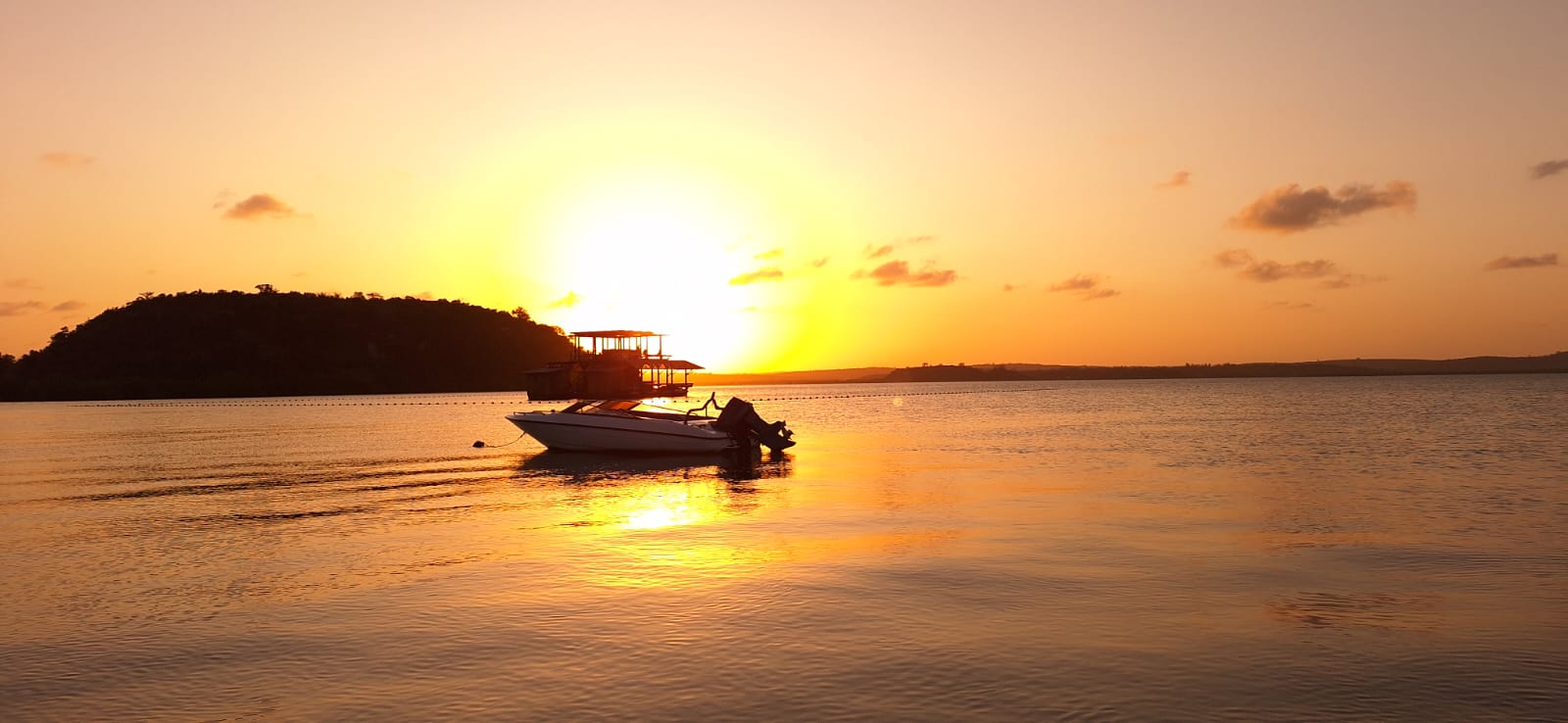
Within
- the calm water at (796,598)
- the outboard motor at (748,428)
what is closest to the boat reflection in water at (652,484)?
the calm water at (796,598)

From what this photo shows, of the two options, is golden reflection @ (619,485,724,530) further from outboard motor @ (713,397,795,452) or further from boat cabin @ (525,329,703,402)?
boat cabin @ (525,329,703,402)

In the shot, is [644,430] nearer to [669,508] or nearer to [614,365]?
[669,508]

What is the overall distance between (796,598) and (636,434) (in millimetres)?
27069

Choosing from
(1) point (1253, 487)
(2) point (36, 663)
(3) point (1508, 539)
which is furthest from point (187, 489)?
(3) point (1508, 539)

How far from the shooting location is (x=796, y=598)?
45.3ft

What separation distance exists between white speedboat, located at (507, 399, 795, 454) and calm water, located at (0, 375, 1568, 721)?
8.74m

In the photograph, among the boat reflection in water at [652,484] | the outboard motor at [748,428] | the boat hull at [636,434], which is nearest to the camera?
the boat reflection in water at [652,484]

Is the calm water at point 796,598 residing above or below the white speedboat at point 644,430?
below

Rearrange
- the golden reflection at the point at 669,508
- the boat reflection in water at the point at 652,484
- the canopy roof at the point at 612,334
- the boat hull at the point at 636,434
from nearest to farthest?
the golden reflection at the point at 669,508
the boat reflection in water at the point at 652,484
the boat hull at the point at 636,434
the canopy roof at the point at 612,334

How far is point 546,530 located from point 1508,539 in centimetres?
1936

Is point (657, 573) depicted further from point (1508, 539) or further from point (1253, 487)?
point (1253, 487)

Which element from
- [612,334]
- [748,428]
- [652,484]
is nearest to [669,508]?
[652,484]

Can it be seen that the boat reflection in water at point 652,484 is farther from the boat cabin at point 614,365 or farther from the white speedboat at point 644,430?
the boat cabin at point 614,365

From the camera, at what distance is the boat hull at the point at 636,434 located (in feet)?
132
